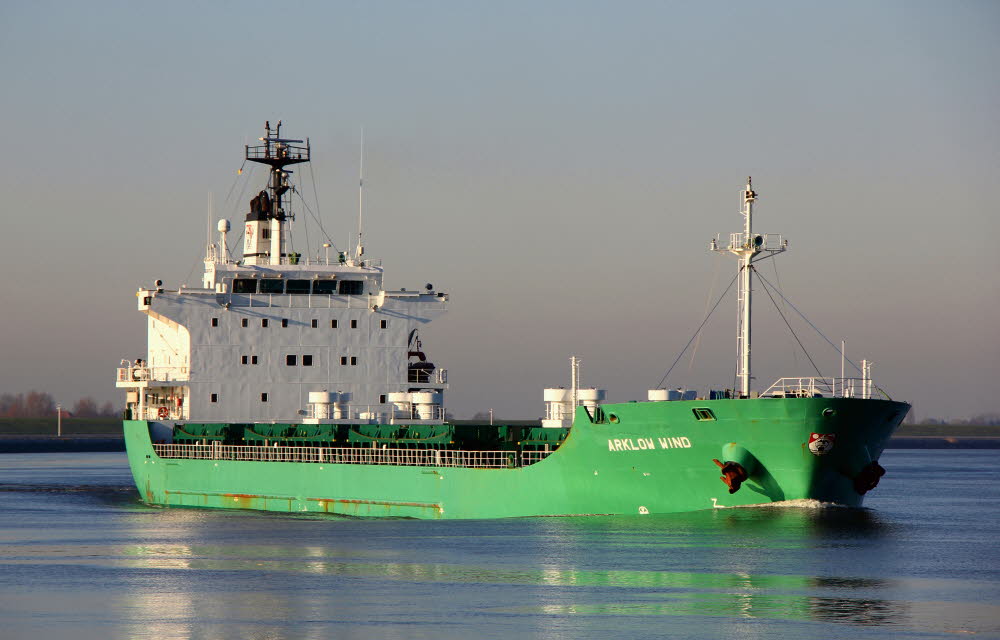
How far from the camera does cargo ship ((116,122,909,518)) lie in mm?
32219

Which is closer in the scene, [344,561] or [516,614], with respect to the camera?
[516,614]

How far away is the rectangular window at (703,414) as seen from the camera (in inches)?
1267

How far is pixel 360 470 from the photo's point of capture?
4222cm

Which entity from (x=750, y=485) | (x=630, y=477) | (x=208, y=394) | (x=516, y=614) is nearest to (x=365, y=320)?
(x=208, y=394)

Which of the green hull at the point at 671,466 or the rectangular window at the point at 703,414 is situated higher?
the rectangular window at the point at 703,414

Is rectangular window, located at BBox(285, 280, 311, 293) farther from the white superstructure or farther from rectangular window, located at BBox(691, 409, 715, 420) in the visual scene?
rectangular window, located at BBox(691, 409, 715, 420)

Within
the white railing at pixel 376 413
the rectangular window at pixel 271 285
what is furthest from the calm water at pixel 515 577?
the rectangular window at pixel 271 285

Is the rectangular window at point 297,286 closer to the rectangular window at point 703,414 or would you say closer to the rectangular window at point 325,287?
the rectangular window at point 325,287

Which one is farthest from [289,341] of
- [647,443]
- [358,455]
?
[647,443]

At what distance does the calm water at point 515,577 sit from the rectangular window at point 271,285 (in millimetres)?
11064

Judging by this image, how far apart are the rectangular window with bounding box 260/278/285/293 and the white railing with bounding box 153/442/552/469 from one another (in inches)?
241

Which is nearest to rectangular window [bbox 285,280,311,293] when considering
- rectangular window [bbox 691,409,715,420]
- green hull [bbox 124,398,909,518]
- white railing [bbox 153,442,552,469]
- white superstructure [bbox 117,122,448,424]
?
white superstructure [bbox 117,122,448,424]

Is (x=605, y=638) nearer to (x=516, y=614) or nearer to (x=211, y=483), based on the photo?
(x=516, y=614)

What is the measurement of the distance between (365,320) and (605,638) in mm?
28873
